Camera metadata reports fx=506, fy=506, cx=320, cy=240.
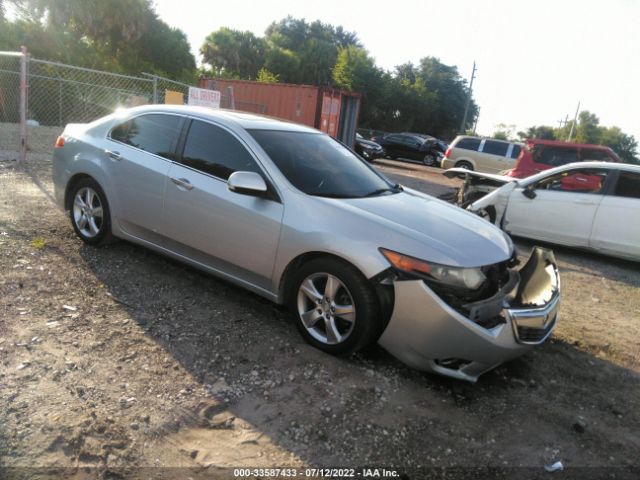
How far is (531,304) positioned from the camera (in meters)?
3.35

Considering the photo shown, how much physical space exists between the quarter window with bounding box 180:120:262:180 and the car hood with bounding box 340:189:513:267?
2.97 ft

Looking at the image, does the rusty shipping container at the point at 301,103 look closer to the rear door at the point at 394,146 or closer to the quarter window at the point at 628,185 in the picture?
the rear door at the point at 394,146

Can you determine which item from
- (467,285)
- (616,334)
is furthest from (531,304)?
(616,334)

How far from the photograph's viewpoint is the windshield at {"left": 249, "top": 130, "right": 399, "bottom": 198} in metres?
3.83

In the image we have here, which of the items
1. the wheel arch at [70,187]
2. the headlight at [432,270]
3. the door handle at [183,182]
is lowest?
the wheel arch at [70,187]

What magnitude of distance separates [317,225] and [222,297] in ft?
4.26

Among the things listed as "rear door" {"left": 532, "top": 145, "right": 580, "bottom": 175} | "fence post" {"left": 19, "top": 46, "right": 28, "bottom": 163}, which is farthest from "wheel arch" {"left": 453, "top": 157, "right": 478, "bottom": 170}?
"fence post" {"left": 19, "top": 46, "right": 28, "bottom": 163}

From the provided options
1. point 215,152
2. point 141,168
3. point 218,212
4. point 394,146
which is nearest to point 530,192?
point 215,152

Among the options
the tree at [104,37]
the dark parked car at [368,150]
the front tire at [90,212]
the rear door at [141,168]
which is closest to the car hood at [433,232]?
the rear door at [141,168]

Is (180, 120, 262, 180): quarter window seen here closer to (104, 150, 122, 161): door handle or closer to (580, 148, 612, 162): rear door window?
(104, 150, 122, 161): door handle

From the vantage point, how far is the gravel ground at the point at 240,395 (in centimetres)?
252

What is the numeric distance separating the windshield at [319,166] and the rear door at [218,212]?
21 cm

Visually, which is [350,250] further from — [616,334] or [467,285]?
[616,334]

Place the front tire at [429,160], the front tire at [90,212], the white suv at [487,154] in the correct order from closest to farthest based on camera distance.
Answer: the front tire at [90,212], the white suv at [487,154], the front tire at [429,160]
